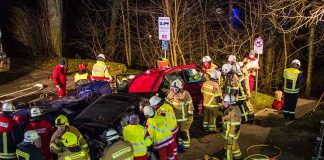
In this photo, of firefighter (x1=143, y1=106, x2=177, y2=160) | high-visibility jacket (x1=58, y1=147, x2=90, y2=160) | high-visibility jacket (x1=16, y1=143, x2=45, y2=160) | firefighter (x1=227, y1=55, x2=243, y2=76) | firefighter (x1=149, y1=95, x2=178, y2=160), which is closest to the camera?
high-visibility jacket (x1=58, y1=147, x2=90, y2=160)

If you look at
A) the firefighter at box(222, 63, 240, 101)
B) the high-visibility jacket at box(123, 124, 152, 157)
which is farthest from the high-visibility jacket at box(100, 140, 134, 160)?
the firefighter at box(222, 63, 240, 101)

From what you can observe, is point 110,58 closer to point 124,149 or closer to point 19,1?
point 19,1


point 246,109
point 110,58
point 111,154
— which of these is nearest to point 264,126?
point 246,109

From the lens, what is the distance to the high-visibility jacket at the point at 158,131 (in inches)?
298

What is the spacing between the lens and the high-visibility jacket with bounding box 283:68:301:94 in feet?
35.3

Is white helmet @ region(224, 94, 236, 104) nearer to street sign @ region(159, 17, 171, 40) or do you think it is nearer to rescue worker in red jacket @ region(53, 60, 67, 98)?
street sign @ region(159, 17, 171, 40)

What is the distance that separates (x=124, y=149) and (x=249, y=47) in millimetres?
12668

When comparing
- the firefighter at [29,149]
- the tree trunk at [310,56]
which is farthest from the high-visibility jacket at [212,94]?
the tree trunk at [310,56]

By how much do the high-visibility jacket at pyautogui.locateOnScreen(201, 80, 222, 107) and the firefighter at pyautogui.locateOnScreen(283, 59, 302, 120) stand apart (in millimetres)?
2177

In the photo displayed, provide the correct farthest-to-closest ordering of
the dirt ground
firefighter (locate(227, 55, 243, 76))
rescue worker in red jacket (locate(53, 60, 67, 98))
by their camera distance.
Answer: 1. rescue worker in red jacket (locate(53, 60, 67, 98))
2. firefighter (locate(227, 55, 243, 76))
3. the dirt ground

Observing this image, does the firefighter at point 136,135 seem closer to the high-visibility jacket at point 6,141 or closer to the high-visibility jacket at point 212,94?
the high-visibility jacket at point 6,141

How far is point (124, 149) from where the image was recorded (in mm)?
6320

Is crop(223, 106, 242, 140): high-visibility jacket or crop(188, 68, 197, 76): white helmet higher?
crop(188, 68, 197, 76): white helmet

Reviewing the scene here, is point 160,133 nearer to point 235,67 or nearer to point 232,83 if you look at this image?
point 232,83
